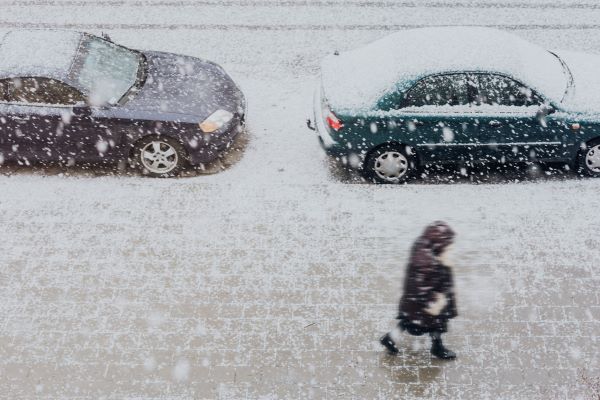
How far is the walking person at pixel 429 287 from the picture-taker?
18.6 ft

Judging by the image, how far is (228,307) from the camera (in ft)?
22.0

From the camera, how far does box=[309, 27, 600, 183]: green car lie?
314 inches

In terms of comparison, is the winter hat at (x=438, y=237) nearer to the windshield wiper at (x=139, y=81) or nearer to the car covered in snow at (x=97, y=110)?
the car covered in snow at (x=97, y=110)

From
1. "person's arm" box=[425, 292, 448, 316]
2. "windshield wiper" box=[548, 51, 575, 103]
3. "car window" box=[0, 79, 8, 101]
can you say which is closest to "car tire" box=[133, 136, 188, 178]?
"car window" box=[0, 79, 8, 101]

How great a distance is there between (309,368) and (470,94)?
387cm

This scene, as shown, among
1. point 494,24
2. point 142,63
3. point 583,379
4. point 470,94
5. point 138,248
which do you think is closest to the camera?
point 583,379

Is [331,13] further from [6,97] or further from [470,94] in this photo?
[6,97]

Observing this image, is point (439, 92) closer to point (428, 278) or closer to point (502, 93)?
point (502, 93)

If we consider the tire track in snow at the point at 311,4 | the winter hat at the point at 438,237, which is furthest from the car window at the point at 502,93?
the tire track in snow at the point at 311,4

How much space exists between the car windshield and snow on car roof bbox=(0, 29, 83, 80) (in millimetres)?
179

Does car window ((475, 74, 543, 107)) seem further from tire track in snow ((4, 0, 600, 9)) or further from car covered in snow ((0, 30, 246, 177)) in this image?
tire track in snow ((4, 0, 600, 9))

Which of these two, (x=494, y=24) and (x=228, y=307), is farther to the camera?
(x=494, y=24)

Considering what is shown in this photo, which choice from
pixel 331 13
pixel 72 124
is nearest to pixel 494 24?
pixel 331 13

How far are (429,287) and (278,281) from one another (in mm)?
1849
